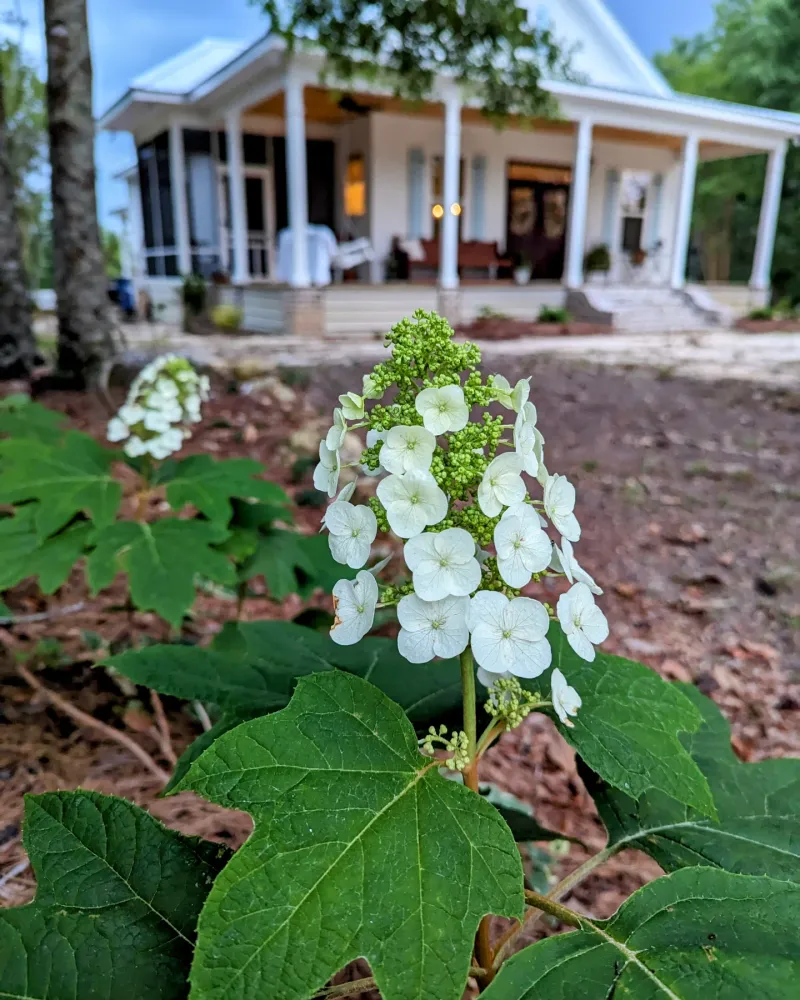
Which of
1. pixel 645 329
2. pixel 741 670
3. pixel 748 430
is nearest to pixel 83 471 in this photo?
pixel 741 670

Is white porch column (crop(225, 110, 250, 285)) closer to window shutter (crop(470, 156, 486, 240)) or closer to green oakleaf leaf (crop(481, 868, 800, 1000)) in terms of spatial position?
window shutter (crop(470, 156, 486, 240))

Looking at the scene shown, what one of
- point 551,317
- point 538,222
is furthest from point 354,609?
point 538,222

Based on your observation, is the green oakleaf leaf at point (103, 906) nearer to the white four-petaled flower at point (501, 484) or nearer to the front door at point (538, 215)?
the white four-petaled flower at point (501, 484)

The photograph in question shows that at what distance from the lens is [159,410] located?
2.86 metres

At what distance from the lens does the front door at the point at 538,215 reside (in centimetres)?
1988

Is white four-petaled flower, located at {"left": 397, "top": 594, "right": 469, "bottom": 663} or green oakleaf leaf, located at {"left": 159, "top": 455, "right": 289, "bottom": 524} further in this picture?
green oakleaf leaf, located at {"left": 159, "top": 455, "right": 289, "bottom": 524}

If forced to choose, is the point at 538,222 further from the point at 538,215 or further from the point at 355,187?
the point at 355,187

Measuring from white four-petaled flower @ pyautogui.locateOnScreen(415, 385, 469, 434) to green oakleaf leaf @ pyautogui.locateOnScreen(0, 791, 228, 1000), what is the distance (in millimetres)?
642

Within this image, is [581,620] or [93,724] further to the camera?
[93,724]

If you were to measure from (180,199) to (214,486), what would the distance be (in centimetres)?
1638

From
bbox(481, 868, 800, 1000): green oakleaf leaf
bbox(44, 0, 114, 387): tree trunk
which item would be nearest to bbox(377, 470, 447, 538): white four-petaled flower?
bbox(481, 868, 800, 1000): green oakleaf leaf

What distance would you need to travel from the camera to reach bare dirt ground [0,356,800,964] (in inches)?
88.3

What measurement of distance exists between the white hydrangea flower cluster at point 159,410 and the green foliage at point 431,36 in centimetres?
470

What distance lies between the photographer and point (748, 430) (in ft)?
21.5
